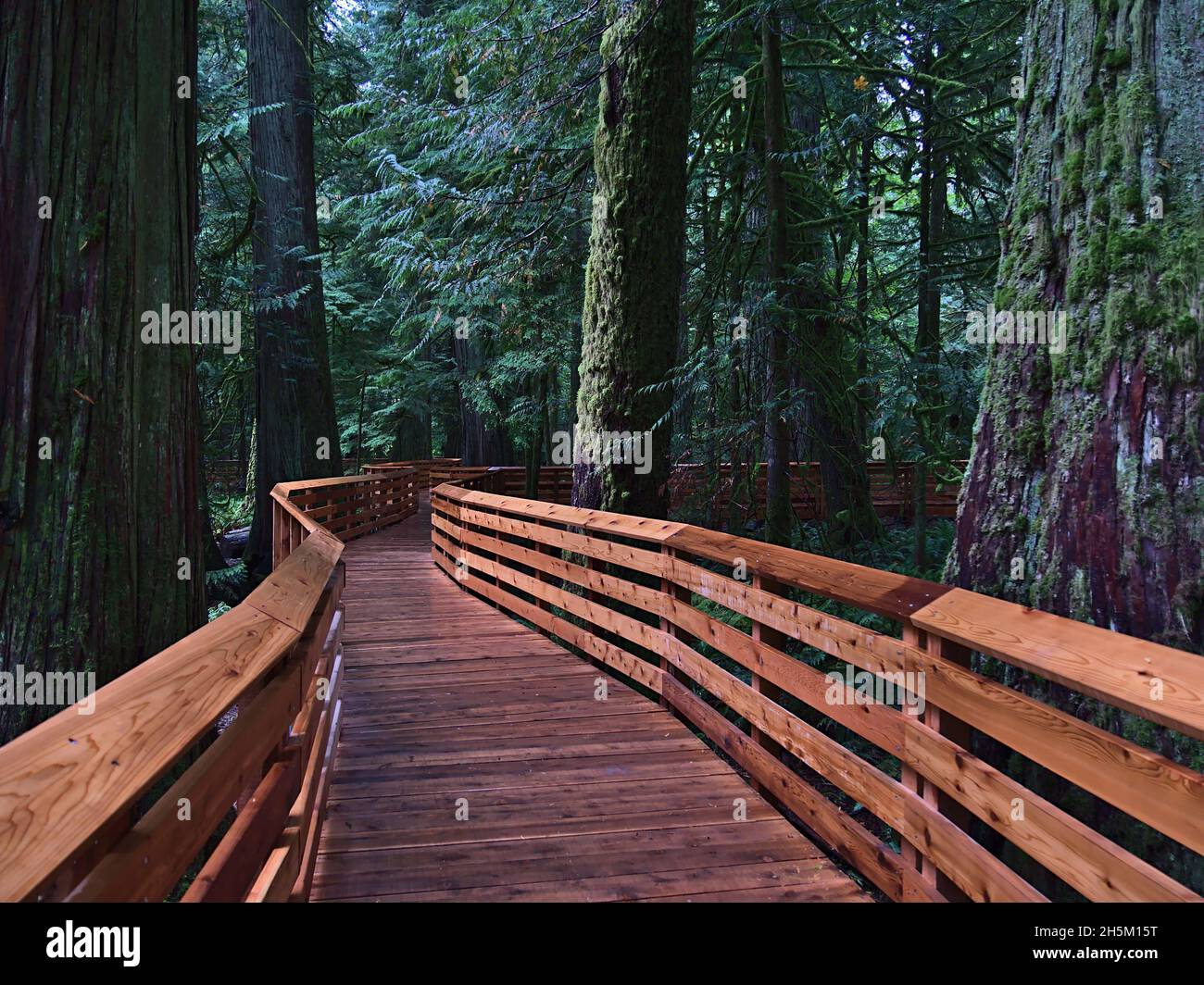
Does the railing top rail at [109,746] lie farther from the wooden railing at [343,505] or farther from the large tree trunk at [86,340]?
the wooden railing at [343,505]

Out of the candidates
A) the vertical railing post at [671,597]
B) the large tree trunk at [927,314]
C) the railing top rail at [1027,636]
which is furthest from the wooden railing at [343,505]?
the large tree trunk at [927,314]

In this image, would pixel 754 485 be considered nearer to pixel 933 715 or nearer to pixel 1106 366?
pixel 1106 366

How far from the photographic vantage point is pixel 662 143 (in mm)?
7062

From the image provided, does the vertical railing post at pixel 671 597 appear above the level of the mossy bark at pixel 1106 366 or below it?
below

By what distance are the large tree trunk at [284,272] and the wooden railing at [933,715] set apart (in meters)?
10.3

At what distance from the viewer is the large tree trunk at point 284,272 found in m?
13.2

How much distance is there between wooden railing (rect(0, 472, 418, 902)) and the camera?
1.27m

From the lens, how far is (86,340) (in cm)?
329

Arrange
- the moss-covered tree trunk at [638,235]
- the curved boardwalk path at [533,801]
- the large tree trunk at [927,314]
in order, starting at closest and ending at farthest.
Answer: the curved boardwalk path at [533,801], the large tree trunk at [927,314], the moss-covered tree trunk at [638,235]

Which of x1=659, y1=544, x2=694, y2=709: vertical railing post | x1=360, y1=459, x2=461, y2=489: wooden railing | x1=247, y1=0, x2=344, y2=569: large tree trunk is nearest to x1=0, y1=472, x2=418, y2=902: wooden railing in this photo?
x1=659, y1=544, x2=694, y2=709: vertical railing post

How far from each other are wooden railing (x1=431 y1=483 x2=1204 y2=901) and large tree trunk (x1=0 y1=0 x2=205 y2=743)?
255 centimetres

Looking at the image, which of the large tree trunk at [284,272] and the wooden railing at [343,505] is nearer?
the wooden railing at [343,505]

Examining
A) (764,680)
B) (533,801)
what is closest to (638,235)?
(764,680)
